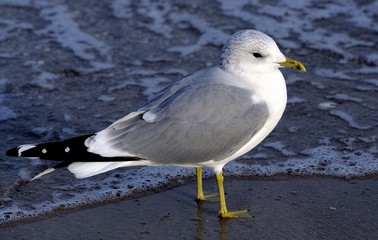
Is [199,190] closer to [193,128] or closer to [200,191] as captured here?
[200,191]

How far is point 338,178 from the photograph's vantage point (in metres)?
4.83

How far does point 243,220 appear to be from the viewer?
171 inches

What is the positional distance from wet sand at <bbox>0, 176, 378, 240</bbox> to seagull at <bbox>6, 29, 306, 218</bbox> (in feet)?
0.57

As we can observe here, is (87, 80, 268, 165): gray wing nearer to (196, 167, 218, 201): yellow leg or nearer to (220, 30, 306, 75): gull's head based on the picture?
(220, 30, 306, 75): gull's head

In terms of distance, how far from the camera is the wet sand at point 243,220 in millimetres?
4145

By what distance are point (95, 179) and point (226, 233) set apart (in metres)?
Answer: 1.13

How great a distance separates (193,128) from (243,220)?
1.99 ft

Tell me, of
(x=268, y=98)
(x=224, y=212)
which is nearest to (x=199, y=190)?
(x=224, y=212)

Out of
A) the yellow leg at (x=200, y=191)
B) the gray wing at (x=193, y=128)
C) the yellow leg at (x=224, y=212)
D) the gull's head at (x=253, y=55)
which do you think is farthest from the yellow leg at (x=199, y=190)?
the gull's head at (x=253, y=55)

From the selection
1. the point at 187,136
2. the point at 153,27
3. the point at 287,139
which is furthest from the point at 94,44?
the point at 187,136

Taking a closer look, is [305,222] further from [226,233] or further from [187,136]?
[187,136]

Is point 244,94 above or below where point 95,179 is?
above

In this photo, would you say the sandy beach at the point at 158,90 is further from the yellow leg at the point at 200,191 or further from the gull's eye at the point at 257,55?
the gull's eye at the point at 257,55

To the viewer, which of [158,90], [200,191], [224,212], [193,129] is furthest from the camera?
[158,90]
